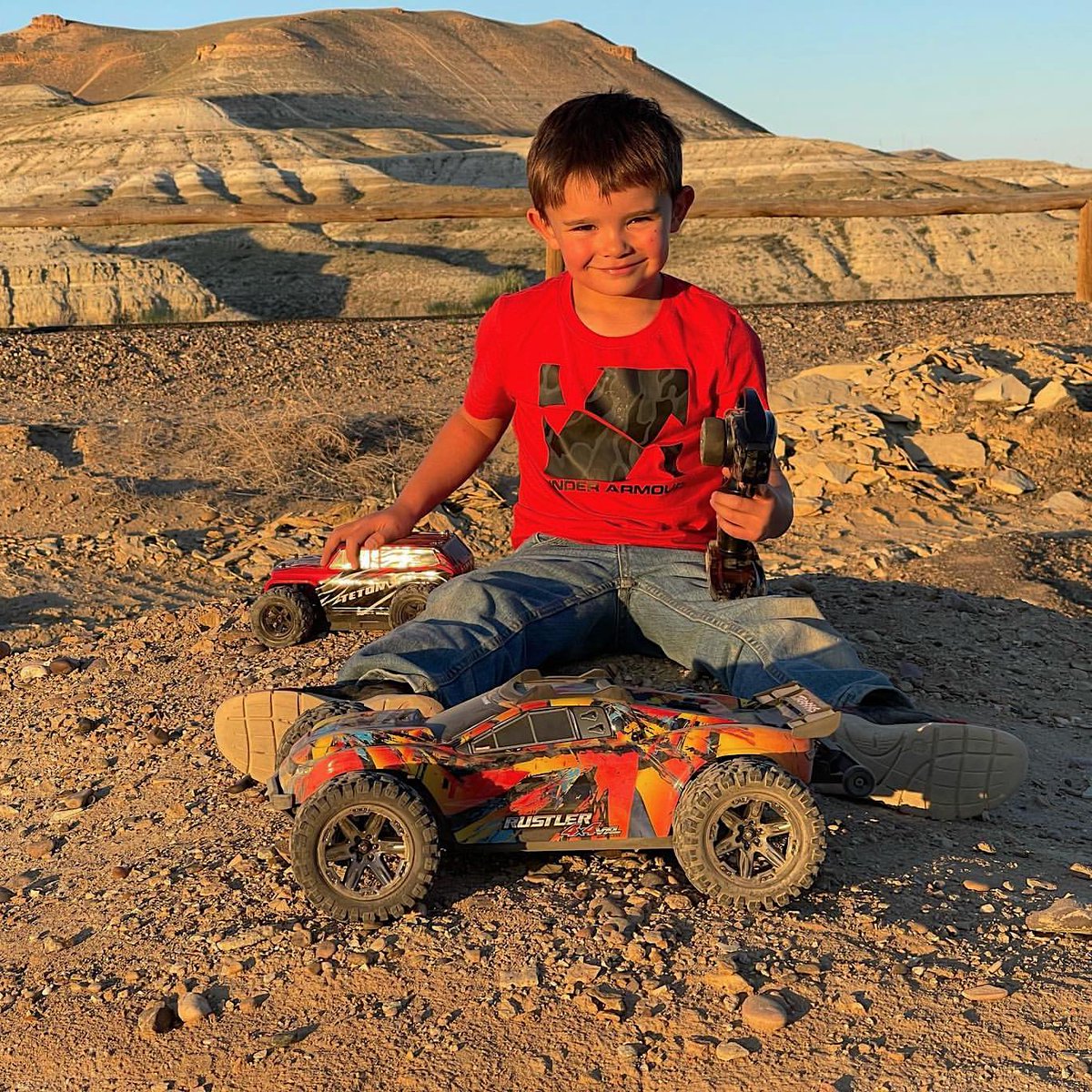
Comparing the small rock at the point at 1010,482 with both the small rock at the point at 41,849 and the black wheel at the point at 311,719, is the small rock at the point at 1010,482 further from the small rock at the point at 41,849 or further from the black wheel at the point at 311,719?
the small rock at the point at 41,849

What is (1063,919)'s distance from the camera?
2961 millimetres

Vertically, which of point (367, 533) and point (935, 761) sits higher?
point (367, 533)

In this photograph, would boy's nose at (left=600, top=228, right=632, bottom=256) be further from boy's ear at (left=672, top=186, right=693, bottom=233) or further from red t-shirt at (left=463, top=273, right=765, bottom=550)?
red t-shirt at (left=463, top=273, right=765, bottom=550)

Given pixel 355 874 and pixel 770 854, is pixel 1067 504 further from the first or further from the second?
pixel 355 874

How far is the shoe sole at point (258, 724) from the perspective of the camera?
366cm

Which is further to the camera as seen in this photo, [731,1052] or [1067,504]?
[1067,504]

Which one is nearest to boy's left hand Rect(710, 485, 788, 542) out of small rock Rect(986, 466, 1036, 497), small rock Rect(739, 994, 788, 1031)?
small rock Rect(739, 994, 788, 1031)

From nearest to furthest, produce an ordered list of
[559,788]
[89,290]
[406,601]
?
[559,788]
[406,601]
[89,290]

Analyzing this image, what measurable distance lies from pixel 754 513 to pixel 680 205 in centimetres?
99

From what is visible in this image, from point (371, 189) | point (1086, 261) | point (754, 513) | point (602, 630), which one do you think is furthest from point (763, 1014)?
point (371, 189)

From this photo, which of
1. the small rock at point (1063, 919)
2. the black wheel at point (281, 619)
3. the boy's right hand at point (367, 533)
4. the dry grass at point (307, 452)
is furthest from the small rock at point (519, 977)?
the dry grass at point (307, 452)

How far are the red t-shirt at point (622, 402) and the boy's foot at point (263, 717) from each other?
872 millimetres

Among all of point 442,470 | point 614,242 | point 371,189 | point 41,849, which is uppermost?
point 371,189

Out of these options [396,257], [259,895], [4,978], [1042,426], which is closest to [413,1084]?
[259,895]
